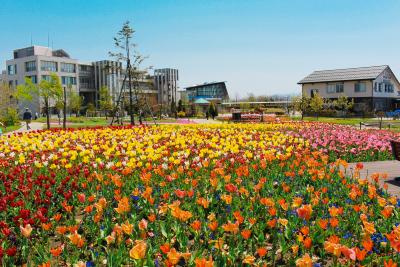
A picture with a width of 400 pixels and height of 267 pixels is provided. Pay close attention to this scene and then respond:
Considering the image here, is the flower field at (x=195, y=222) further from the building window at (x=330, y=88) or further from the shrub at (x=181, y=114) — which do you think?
the building window at (x=330, y=88)

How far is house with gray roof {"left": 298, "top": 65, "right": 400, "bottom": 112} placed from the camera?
178ft

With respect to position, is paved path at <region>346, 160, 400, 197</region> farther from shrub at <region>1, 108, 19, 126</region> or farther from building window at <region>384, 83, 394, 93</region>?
building window at <region>384, 83, 394, 93</region>

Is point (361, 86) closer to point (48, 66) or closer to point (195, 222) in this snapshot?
point (48, 66)

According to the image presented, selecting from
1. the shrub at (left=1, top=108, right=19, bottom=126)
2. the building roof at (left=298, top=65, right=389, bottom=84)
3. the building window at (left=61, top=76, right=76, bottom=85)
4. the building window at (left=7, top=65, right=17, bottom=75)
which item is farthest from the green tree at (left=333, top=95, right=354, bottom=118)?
the building window at (left=7, top=65, right=17, bottom=75)

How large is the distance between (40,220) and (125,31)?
22856 mm

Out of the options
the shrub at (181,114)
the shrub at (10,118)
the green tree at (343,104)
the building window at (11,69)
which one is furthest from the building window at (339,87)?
the building window at (11,69)

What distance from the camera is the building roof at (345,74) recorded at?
54581mm

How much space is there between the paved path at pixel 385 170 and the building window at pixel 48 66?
71.8m

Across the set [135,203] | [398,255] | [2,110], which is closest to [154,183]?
[135,203]

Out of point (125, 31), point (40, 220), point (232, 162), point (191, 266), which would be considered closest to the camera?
point (191, 266)

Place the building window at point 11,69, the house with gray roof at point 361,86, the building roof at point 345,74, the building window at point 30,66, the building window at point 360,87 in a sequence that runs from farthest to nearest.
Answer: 1. the building window at point 11,69
2. the building window at point 30,66
3. the building roof at point 345,74
4. the building window at point 360,87
5. the house with gray roof at point 361,86

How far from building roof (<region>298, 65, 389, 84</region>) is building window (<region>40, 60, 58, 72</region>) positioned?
44.0 meters

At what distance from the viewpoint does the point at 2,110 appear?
123 feet

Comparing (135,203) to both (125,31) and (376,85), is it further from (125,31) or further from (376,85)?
(376,85)
